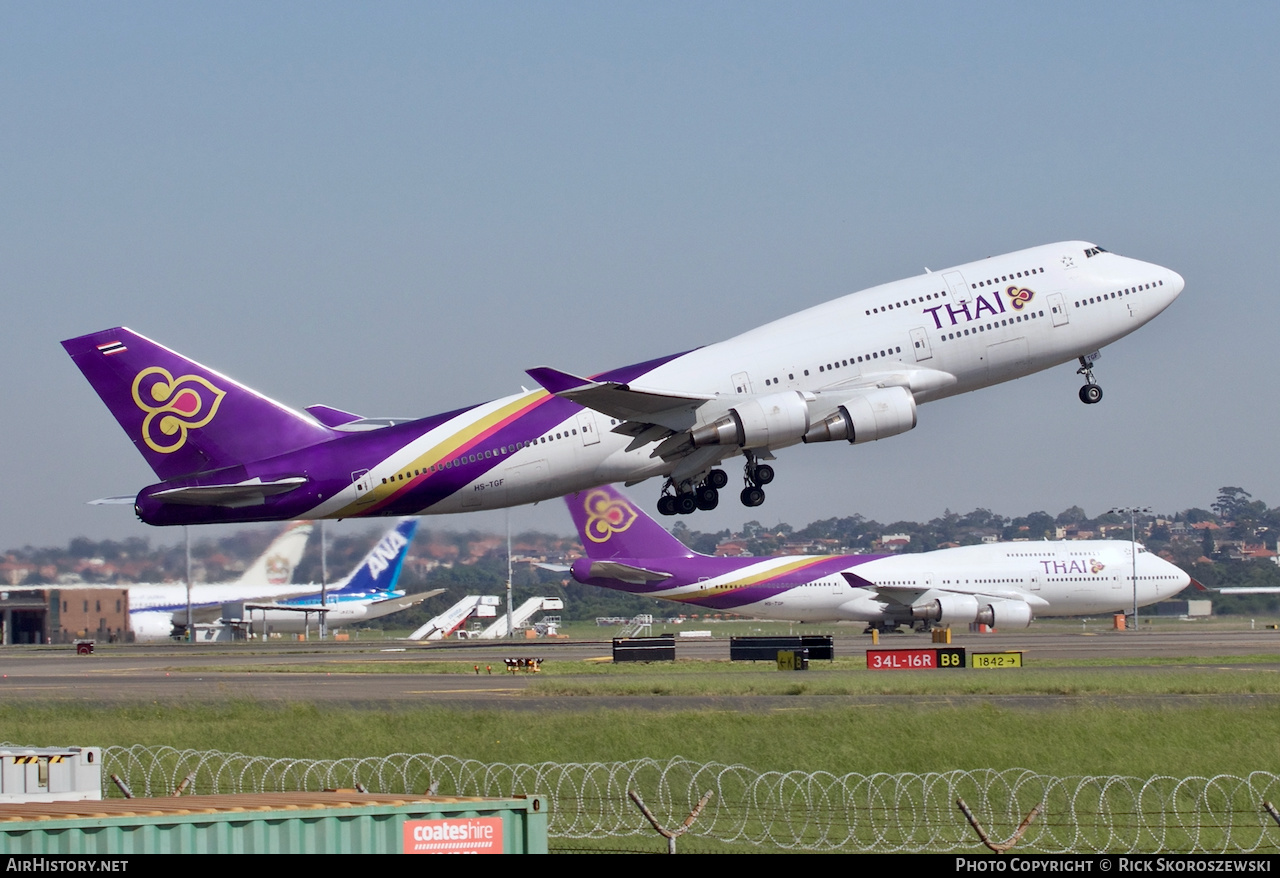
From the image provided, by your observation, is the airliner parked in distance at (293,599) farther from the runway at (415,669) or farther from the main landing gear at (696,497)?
the main landing gear at (696,497)

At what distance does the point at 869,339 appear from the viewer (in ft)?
145

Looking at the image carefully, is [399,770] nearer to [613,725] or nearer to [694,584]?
[613,725]

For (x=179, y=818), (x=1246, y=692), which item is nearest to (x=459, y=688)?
(x=1246, y=692)

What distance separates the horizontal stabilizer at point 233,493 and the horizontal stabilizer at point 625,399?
27.5 feet

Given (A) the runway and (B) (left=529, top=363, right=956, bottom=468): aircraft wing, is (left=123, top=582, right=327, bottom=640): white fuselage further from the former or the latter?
(B) (left=529, top=363, right=956, bottom=468): aircraft wing

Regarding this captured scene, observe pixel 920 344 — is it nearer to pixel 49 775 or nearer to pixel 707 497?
pixel 707 497

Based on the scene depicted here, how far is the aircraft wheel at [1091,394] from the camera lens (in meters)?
48.4

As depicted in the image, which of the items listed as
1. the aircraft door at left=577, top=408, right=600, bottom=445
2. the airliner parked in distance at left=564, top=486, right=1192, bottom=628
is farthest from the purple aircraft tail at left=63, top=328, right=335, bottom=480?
the airliner parked in distance at left=564, top=486, right=1192, bottom=628

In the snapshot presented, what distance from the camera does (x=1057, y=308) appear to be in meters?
45.1

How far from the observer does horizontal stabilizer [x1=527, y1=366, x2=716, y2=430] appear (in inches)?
1630

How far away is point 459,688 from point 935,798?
28.0 meters

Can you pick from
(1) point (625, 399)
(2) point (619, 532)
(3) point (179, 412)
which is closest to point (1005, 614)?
(2) point (619, 532)

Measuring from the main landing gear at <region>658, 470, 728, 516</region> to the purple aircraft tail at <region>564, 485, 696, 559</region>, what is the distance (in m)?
36.9

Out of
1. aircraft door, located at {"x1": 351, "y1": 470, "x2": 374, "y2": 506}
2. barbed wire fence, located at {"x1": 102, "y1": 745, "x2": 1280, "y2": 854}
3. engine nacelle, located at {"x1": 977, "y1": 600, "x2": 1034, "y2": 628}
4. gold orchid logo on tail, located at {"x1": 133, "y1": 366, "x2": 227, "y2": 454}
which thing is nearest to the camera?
barbed wire fence, located at {"x1": 102, "y1": 745, "x2": 1280, "y2": 854}
